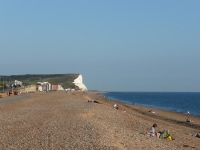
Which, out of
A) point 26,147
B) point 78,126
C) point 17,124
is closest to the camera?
point 26,147

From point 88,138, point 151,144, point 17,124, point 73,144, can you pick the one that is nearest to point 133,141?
point 151,144

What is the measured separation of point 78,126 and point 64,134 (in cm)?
305

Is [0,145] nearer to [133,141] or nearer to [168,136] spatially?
[133,141]

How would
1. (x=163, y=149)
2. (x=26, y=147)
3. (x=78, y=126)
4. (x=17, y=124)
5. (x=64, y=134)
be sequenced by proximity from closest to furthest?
1. (x=26, y=147)
2. (x=163, y=149)
3. (x=64, y=134)
4. (x=78, y=126)
5. (x=17, y=124)

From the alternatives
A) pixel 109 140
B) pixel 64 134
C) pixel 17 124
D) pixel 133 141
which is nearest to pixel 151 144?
pixel 133 141

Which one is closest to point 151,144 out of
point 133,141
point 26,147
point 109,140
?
point 133,141

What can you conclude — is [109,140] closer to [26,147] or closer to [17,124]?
[26,147]

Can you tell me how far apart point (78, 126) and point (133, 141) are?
4.34 metres

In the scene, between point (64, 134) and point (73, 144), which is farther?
point (64, 134)

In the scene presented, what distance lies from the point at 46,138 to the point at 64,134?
3.96ft

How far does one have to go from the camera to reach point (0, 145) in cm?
1427

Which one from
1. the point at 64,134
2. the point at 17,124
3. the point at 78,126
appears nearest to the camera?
the point at 64,134

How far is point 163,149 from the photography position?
50.3ft

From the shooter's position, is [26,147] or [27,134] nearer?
[26,147]
